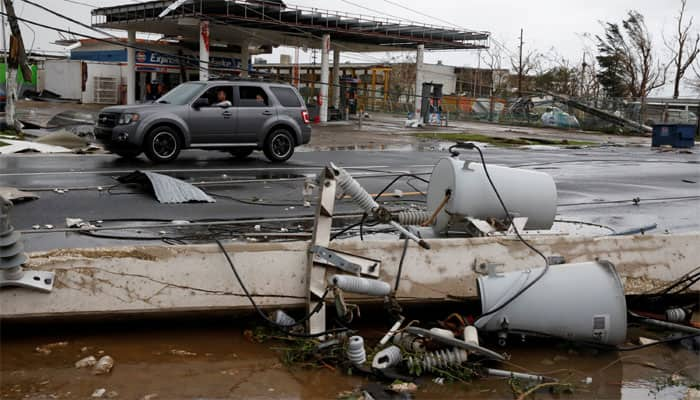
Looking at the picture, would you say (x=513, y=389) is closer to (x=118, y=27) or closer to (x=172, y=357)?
(x=172, y=357)

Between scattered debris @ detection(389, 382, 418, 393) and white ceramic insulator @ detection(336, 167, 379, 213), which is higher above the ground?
white ceramic insulator @ detection(336, 167, 379, 213)

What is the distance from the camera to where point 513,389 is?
15.4 ft

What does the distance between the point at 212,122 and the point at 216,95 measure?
0.68 m

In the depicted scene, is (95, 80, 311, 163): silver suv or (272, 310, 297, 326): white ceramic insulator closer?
(272, 310, 297, 326): white ceramic insulator

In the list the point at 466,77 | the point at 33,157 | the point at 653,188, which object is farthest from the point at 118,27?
the point at 466,77

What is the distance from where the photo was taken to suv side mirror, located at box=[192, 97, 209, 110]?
607 inches

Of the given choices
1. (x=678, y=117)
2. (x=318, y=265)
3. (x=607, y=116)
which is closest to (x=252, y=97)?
(x=318, y=265)

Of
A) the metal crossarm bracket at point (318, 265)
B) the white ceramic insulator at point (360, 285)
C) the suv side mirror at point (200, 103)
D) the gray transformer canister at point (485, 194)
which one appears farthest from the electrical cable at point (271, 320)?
the suv side mirror at point (200, 103)

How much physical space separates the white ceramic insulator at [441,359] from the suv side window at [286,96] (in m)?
12.3

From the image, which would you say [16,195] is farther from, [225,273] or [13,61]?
[13,61]

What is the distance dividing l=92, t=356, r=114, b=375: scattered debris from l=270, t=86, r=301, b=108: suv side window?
Result: 1222cm

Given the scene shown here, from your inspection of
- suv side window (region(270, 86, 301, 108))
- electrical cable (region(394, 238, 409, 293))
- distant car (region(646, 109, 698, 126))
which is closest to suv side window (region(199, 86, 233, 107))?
suv side window (region(270, 86, 301, 108))

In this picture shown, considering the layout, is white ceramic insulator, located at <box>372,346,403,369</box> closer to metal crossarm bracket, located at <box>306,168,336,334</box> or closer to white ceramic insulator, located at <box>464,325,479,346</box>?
white ceramic insulator, located at <box>464,325,479,346</box>

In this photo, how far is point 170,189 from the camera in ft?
34.6
